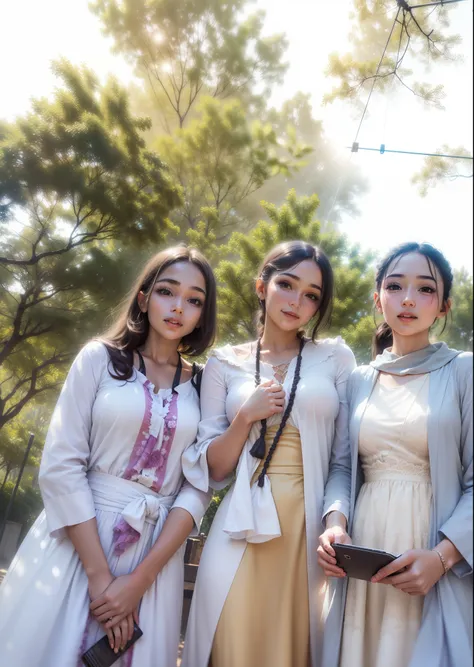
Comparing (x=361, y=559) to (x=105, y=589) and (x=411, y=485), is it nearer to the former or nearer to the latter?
(x=411, y=485)

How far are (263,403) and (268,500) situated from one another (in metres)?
0.27

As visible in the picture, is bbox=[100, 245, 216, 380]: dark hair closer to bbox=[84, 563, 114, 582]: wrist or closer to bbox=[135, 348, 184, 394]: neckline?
bbox=[135, 348, 184, 394]: neckline

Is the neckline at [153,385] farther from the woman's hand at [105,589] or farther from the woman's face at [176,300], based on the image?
the woman's hand at [105,589]

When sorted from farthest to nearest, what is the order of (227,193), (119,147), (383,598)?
(227,193), (119,147), (383,598)

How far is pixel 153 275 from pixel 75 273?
2929 mm

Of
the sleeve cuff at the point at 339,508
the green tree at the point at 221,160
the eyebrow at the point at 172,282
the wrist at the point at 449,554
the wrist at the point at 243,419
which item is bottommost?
the wrist at the point at 449,554

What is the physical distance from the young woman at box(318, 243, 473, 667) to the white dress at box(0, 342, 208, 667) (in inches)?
18.4

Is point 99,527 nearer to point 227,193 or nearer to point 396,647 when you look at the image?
point 396,647

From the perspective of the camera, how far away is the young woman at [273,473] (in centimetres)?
143

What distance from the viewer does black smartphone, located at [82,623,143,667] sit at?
51.6 inches

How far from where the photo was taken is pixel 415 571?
1133 mm

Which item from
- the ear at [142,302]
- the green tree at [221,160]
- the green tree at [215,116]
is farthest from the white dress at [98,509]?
the green tree at [221,160]

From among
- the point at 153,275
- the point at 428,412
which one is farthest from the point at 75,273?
the point at 428,412

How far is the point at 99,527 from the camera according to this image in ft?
4.89
